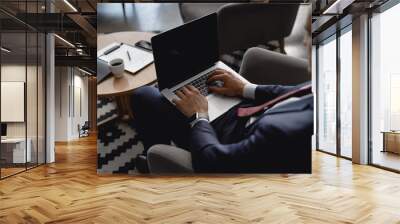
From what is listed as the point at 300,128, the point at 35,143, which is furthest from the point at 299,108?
the point at 35,143

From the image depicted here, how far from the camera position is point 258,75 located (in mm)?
6090

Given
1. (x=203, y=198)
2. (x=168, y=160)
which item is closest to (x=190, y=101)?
(x=168, y=160)

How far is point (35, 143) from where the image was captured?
7.66 m

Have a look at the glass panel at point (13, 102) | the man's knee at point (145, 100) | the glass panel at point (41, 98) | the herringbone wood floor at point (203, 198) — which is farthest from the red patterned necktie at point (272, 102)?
the glass panel at point (41, 98)

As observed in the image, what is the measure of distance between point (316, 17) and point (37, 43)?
559 cm

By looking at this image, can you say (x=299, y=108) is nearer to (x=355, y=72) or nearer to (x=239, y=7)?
→ (x=239, y=7)

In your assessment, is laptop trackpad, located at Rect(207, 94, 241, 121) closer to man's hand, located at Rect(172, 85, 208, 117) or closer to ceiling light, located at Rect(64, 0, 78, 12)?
man's hand, located at Rect(172, 85, 208, 117)

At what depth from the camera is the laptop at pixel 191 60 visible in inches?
237

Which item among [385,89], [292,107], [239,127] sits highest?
[385,89]

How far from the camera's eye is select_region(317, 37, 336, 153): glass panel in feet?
31.6

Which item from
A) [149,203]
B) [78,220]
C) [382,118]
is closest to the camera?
[78,220]

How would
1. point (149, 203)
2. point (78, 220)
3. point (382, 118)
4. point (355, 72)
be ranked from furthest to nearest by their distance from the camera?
point (355, 72)
point (382, 118)
point (149, 203)
point (78, 220)

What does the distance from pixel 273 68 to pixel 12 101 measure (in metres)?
4.70

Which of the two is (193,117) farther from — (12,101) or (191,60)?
(12,101)
